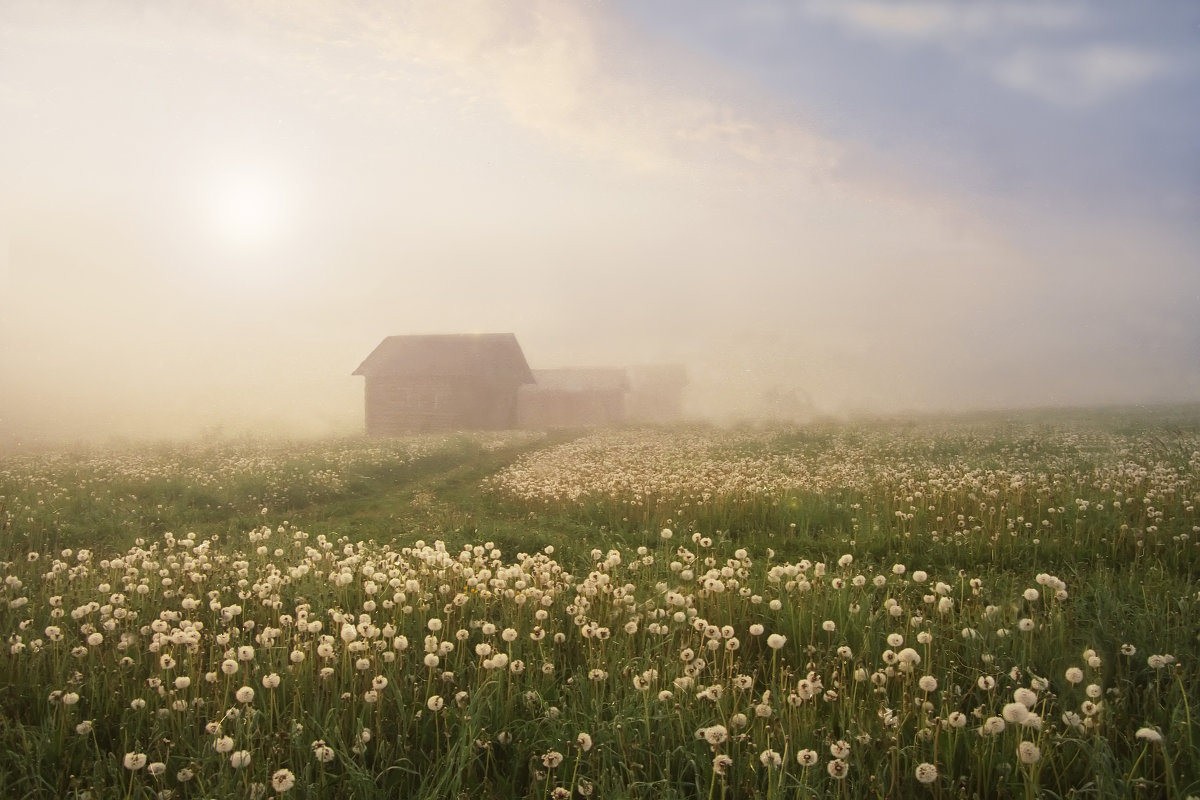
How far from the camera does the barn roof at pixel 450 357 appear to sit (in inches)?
1721

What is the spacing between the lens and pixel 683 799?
287 cm

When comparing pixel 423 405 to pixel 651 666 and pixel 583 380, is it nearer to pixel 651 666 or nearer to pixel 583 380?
pixel 583 380

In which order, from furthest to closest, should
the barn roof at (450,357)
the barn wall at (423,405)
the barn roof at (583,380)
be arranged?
the barn roof at (583,380) < the barn roof at (450,357) < the barn wall at (423,405)

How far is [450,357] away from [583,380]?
1981cm

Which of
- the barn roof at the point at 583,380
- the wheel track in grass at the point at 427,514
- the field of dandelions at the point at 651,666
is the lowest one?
the wheel track in grass at the point at 427,514

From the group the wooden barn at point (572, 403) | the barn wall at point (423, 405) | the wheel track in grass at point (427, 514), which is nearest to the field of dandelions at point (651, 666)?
the wheel track in grass at point (427, 514)

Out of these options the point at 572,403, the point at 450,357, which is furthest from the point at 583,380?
the point at 450,357

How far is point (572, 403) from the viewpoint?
5950 cm

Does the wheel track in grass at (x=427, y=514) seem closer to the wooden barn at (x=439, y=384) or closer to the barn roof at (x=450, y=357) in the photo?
A: the wooden barn at (x=439, y=384)

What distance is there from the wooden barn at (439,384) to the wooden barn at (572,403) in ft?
42.6

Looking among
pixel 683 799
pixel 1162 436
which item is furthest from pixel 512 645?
pixel 1162 436

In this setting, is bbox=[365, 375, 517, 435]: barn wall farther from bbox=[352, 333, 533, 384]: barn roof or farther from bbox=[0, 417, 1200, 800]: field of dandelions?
bbox=[0, 417, 1200, 800]: field of dandelions

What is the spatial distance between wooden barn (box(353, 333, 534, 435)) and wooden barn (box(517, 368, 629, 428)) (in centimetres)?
1297

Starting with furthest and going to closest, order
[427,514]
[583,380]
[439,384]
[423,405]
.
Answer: [583,380] < [439,384] < [423,405] < [427,514]
